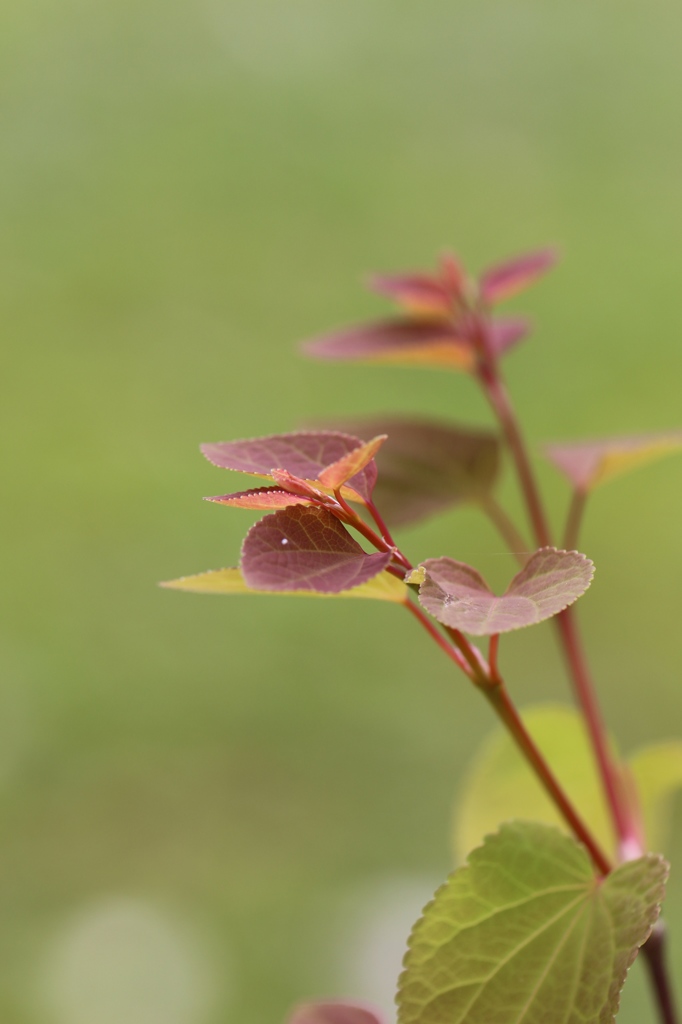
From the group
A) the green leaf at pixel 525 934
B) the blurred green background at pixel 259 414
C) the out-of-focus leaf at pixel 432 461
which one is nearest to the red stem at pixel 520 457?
the out-of-focus leaf at pixel 432 461

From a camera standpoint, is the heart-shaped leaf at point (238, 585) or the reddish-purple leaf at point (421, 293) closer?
the heart-shaped leaf at point (238, 585)

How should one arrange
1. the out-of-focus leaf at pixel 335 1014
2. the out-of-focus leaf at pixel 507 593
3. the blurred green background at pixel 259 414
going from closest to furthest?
the out-of-focus leaf at pixel 507 593 → the out-of-focus leaf at pixel 335 1014 → the blurred green background at pixel 259 414

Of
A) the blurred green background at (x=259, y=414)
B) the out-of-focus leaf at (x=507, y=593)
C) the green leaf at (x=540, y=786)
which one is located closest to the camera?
the out-of-focus leaf at (x=507, y=593)

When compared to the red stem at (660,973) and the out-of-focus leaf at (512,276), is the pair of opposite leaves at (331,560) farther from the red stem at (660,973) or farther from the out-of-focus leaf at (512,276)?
the out-of-focus leaf at (512,276)

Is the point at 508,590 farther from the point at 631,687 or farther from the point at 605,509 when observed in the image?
the point at 605,509

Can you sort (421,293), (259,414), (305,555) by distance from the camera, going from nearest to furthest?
(305,555) → (421,293) → (259,414)

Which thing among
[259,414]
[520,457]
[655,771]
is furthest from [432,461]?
[259,414]

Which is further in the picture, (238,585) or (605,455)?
(605,455)

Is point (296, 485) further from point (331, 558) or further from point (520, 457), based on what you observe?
point (520, 457)
